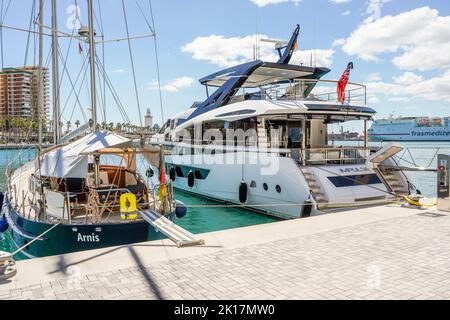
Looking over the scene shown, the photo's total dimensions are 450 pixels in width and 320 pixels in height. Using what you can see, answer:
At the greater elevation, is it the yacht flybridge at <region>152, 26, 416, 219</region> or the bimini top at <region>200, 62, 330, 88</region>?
the bimini top at <region>200, 62, 330, 88</region>


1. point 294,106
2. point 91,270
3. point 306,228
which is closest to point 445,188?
point 306,228

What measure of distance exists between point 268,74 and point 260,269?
16.3 meters

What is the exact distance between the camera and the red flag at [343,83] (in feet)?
53.4

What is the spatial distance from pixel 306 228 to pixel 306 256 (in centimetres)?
239

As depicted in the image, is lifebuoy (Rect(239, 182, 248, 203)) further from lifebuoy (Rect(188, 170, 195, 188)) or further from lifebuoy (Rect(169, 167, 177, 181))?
lifebuoy (Rect(169, 167, 177, 181))

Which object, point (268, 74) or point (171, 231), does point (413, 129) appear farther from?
point (171, 231)

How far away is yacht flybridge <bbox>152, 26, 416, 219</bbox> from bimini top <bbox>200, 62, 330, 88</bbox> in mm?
56

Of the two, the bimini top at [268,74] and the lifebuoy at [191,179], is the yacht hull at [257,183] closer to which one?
the lifebuoy at [191,179]

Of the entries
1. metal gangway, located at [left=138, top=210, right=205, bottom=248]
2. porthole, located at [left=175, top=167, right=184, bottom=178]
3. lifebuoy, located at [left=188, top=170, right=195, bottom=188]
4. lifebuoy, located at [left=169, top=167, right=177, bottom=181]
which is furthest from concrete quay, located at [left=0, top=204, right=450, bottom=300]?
lifebuoy, located at [left=169, top=167, right=177, bottom=181]

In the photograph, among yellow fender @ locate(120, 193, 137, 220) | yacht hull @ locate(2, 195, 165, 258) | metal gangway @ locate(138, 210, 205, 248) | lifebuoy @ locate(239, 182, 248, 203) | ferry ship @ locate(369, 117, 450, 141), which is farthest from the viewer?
ferry ship @ locate(369, 117, 450, 141)

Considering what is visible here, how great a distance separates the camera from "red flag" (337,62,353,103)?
16.3 meters

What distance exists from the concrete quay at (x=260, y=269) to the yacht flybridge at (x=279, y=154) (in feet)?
16.8

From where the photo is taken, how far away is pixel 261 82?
2330 cm

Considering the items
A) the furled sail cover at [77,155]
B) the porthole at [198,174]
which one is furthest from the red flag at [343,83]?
the furled sail cover at [77,155]
